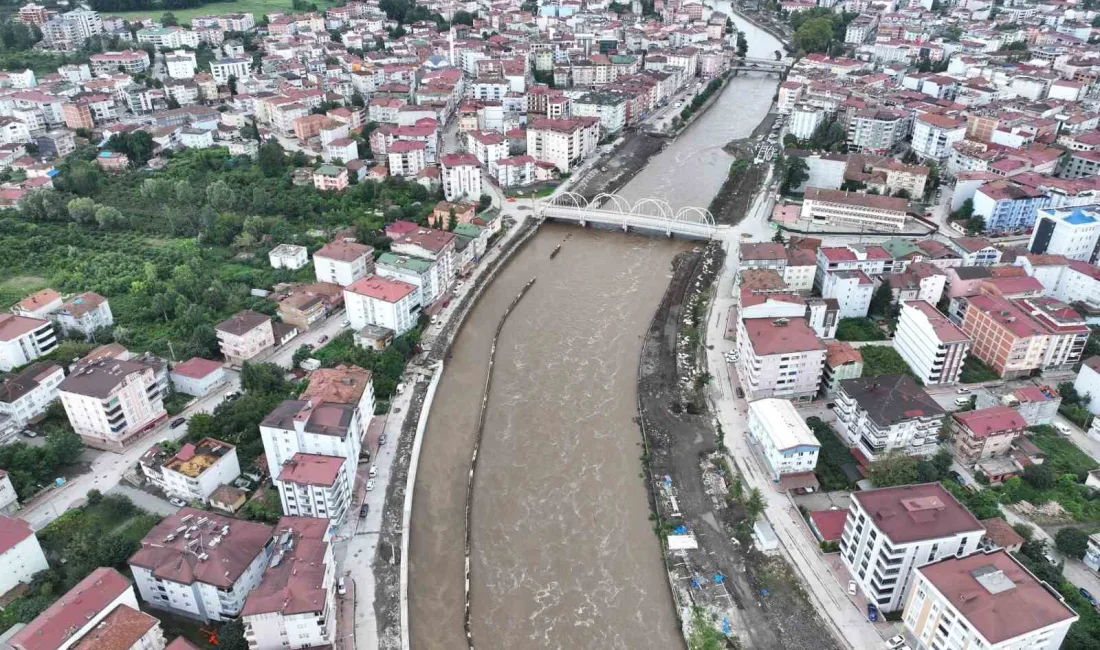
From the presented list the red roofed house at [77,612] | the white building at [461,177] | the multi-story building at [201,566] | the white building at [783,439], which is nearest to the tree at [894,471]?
the white building at [783,439]

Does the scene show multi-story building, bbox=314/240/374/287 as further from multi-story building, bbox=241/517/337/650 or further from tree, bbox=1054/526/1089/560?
tree, bbox=1054/526/1089/560

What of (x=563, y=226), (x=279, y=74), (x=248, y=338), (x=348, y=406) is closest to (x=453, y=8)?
(x=279, y=74)

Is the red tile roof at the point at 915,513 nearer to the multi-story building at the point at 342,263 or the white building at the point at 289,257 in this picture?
the multi-story building at the point at 342,263

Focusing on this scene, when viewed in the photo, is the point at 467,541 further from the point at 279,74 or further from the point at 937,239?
the point at 279,74

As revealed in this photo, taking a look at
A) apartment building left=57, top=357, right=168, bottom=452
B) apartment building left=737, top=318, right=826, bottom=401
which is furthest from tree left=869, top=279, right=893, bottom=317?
apartment building left=57, top=357, right=168, bottom=452

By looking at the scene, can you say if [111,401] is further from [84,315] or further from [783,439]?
[783,439]

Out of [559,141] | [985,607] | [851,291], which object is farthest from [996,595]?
[559,141]
